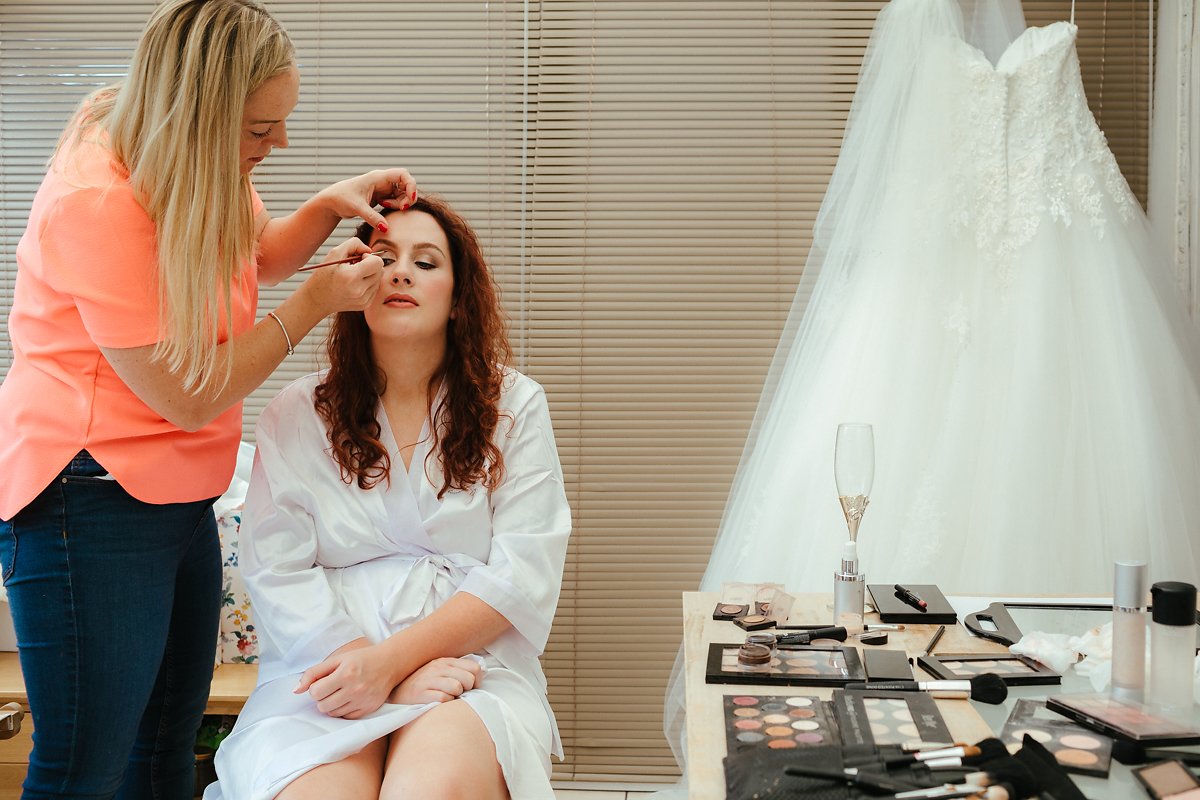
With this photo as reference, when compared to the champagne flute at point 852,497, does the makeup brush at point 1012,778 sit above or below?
below

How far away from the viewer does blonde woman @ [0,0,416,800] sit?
4.64 feet

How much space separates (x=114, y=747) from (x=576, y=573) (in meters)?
1.61

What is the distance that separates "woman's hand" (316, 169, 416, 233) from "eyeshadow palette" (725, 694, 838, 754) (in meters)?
1.08

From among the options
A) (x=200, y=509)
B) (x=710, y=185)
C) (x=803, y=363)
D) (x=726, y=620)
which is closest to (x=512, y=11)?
(x=710, y=185)

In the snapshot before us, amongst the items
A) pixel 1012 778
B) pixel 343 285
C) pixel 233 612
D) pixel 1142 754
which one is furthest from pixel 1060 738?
pixel 233 612

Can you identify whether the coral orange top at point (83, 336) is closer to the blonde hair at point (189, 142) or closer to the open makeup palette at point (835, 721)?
the blonde hair at point (189, 142)

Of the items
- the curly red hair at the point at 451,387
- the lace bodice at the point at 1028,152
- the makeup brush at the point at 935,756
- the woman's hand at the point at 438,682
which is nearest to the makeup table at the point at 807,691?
the makeup brush at the point at 935,756

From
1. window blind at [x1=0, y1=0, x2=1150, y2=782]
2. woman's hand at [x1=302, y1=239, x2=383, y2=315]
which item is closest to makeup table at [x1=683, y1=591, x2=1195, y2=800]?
woman's hand at [x1=302, y1=239, x2=383, y2=315]

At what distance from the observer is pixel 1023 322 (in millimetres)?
2307

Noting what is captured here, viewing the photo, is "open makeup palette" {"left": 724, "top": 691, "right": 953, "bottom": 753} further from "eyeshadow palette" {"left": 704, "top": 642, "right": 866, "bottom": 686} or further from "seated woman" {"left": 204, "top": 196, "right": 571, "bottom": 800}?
"seated woman" {"left": 204, "top": 196, "right": 571, "bottom": 800}

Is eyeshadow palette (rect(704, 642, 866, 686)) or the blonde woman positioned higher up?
the blonde woman

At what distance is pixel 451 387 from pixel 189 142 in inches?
24.8

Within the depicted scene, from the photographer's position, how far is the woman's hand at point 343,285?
159 centimetres

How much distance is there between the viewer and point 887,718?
110 cm
